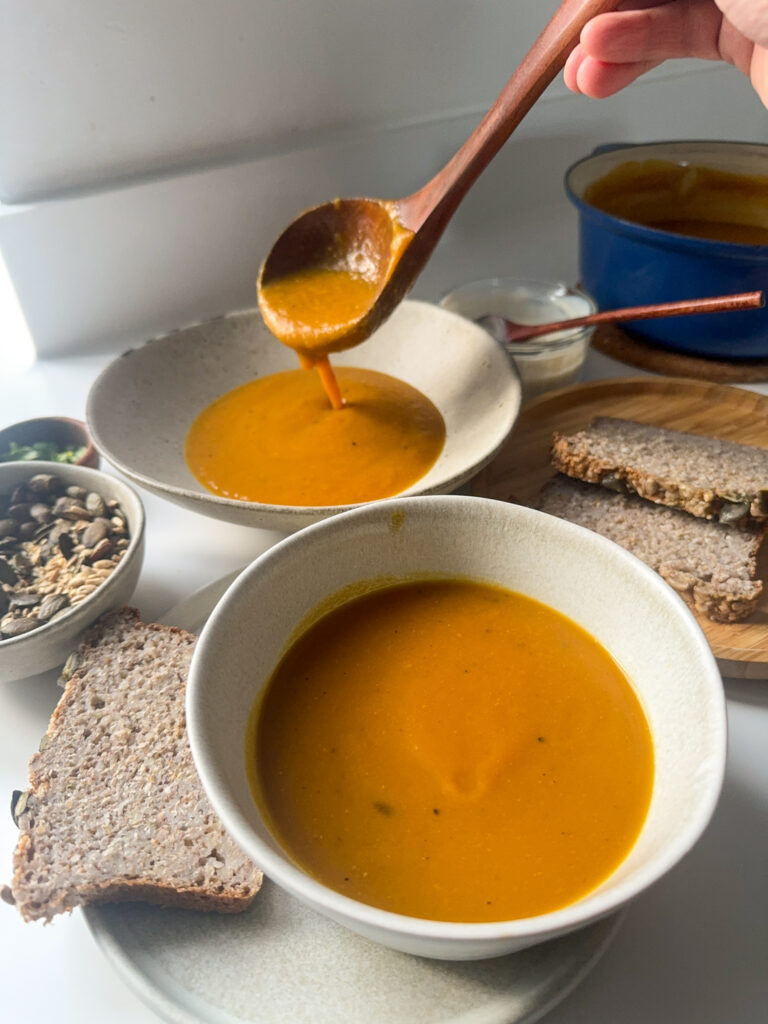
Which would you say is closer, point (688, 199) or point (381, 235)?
point (381, 235)

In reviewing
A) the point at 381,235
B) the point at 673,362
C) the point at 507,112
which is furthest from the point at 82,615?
the point at 673,362

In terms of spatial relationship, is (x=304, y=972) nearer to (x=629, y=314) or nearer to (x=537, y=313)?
(x=629, y=314)

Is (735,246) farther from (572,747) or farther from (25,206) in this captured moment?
(25,206)

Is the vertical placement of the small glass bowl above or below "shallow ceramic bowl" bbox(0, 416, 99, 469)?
below

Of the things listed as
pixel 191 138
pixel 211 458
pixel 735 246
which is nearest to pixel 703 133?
pixel 735 246

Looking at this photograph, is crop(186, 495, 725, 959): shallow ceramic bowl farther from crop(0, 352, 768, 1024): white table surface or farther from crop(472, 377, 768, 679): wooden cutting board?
crop(472, 377, 768, 679): wooden cutting board

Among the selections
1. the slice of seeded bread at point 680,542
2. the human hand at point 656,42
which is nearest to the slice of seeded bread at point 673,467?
the slice of seeded bread at point 680,542

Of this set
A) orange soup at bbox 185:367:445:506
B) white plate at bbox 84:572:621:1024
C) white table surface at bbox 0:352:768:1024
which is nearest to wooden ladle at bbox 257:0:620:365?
orange soup at bbox 185:367:445:506
